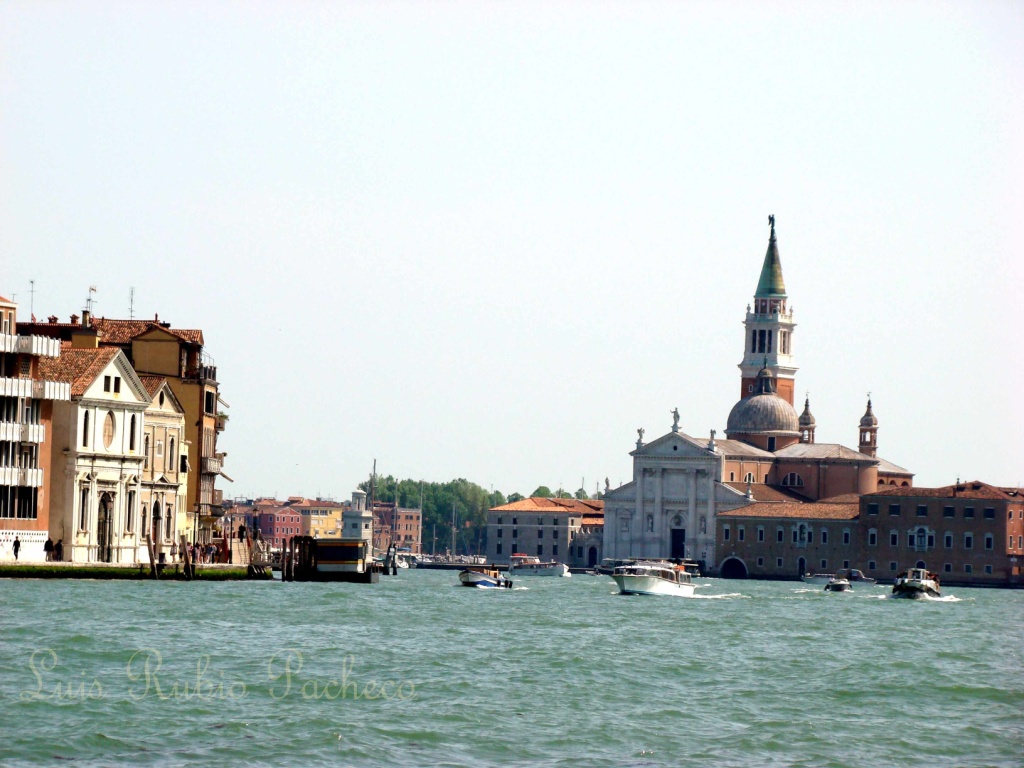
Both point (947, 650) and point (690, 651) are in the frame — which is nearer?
point (690, 651)

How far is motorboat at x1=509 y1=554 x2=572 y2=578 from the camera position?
124 m

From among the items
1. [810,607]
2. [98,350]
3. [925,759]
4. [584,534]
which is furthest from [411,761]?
[584,534]

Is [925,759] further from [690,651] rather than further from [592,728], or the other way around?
[690,651]

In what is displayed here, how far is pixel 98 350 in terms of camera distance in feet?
197

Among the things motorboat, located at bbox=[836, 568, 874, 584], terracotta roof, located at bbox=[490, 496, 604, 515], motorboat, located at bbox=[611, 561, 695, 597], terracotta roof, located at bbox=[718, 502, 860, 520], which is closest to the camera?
motorboat, located at bbox=[611, 561, 695, 597]

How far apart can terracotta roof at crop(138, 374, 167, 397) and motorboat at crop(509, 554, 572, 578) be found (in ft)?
192

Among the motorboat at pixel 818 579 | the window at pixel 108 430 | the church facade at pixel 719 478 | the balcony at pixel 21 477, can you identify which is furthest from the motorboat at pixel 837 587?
the balcony at pixel 21 477

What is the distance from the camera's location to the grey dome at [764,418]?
14325 cm

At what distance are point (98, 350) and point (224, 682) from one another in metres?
30.0

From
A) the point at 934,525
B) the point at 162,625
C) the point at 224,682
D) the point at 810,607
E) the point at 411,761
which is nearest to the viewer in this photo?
the point at 411,761

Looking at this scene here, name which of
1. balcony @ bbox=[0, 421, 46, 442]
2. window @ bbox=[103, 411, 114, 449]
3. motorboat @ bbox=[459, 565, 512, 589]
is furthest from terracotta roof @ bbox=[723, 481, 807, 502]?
balcony @ bbox=[0, 421, 46, 442]

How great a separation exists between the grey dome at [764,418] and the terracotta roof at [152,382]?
8116cm

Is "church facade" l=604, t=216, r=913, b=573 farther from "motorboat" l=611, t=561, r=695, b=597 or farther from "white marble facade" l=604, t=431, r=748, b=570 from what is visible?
"motorboat" l=611, t=561, r=695, b=597

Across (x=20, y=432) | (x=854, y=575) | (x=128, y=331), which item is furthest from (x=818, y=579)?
(x=20, y=432)
